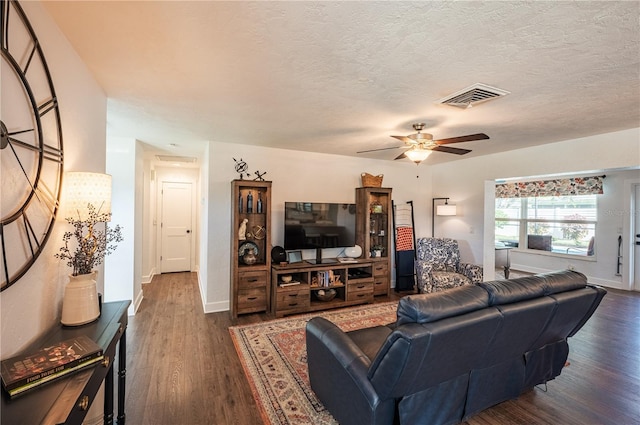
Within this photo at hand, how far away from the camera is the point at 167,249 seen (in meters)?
6.41

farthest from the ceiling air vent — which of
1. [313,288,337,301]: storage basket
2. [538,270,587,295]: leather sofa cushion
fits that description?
[538,270,587,295]: leather sofa cushion

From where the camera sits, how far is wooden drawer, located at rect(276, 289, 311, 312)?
3908mm

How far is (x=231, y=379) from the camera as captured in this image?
247 centimetres

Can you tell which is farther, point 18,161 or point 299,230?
point 299,230

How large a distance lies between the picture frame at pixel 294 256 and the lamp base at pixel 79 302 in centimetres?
291

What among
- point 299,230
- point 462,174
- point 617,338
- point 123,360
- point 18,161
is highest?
point 462,174

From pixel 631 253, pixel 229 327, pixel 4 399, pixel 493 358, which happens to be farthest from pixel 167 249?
pixel 631 253

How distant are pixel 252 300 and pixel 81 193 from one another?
9.11 feet

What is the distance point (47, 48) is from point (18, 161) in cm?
68

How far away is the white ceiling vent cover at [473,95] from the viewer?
2.15 metres

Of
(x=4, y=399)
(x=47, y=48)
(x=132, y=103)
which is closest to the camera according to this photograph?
(x=4, y=399)

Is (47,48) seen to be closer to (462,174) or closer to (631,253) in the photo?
(462,174)

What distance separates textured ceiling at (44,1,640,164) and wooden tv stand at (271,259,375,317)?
6.70 ft

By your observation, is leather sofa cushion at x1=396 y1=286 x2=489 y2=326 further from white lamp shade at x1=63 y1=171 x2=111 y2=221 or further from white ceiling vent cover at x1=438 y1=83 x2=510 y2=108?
white lamp shade at x1=63 y1=171 x2=111 y2=221
